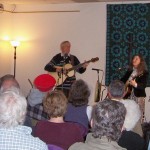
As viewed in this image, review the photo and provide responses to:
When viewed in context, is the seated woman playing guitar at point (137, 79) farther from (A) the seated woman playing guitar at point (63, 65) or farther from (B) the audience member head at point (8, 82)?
(B) the audience member head at point (8, 82)

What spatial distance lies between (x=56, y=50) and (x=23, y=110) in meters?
6.31

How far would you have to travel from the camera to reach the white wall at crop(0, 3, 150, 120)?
7.95 meters

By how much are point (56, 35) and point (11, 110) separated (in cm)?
640

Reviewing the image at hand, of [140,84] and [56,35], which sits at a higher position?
[56,35]

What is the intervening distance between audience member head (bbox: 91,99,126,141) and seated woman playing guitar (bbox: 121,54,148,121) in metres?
4.12

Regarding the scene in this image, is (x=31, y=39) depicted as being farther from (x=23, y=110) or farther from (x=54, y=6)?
(x=23, y=110)

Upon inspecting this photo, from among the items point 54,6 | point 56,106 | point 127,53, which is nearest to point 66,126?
point 56,106

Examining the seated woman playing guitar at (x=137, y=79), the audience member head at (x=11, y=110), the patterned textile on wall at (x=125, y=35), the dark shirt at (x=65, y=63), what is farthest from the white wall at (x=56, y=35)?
the audience member head at (x=11, y=110)

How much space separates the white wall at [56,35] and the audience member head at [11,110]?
582 cm

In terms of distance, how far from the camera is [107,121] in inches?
78.2

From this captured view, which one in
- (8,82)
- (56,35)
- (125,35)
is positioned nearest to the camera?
(8,82)

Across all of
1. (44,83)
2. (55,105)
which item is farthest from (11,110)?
(44,83)

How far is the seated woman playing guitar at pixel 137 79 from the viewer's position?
6145 millimetres

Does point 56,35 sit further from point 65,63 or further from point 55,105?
point 55,105
